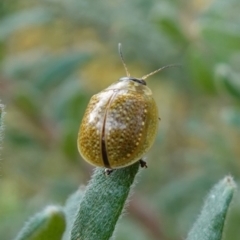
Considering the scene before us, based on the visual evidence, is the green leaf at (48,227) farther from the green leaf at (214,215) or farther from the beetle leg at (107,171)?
the green leaf at (214,215)

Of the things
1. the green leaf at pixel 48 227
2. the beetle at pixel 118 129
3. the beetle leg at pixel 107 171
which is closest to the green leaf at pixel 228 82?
the beetle at pixel 118 129

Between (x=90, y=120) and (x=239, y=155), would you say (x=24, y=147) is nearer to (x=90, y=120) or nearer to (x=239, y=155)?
(x=239, y=155)

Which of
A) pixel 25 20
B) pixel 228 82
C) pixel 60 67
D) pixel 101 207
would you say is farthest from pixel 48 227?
pixel 25 20

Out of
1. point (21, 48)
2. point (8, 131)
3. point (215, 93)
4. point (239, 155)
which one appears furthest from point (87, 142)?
point (21, 48)

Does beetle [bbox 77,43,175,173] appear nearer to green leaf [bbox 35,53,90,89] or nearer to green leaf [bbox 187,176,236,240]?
green leaf [bbox 187,176,236,240]

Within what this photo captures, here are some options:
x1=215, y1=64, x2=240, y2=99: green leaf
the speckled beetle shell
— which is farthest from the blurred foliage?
the speckled beetle shell

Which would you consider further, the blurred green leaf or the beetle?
the blurred green leaf
